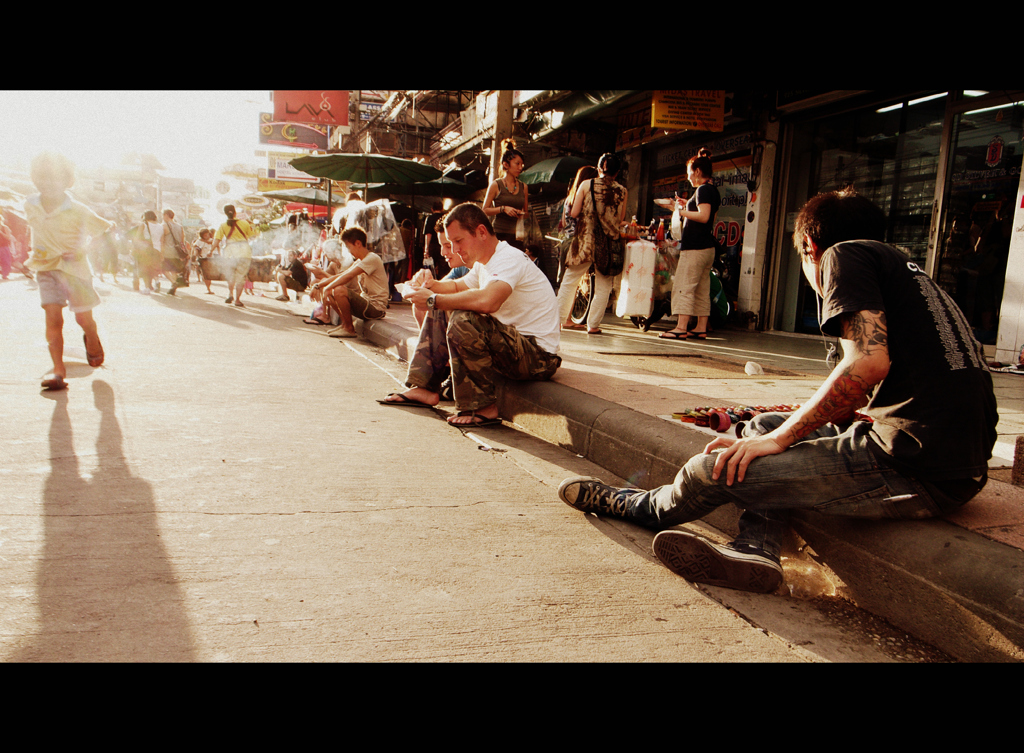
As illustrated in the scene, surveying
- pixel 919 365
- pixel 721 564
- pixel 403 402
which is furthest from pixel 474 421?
pixel 919 365

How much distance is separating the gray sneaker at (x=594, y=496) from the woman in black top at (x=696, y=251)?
538 cm

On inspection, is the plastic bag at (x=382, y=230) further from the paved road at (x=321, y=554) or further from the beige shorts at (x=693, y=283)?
the paved road at (x=321, y=554)

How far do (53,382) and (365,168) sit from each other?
9.02 meters

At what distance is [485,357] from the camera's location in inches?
173

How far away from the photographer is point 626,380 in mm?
5012

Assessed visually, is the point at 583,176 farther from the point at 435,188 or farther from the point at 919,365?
the point at 435,188

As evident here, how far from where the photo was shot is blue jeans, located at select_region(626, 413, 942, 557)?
84.7 inches

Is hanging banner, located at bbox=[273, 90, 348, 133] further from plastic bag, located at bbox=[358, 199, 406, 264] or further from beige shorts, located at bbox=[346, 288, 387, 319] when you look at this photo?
beige shorts, located at bbox=[346, 288, 387, 319]

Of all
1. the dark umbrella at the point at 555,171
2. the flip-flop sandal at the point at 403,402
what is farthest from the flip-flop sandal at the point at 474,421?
the dark umbrella at the point at 555,171

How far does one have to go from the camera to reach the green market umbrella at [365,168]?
40.8 ft

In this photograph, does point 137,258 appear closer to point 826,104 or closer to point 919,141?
point 826,104

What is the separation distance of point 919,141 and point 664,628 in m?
8.51

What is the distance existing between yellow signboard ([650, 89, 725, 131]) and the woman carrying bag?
80.6 inches
